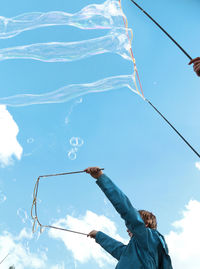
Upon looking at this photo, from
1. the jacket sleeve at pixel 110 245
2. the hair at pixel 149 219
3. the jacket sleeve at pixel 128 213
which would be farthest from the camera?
the jacket sleeve at pixel 110 245

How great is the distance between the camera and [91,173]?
3689mm

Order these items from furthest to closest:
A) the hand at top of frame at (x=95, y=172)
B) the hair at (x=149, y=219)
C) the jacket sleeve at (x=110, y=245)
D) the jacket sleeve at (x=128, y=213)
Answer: the jacket sleeve at (x=110, y=245) → the hair at (x=149, y=219) → the hand at top of frame at (x=95, y=172) → the jacket sleeve at (x=128, y=213)

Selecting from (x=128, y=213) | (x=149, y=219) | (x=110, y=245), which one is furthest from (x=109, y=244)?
(x=128, y=213)

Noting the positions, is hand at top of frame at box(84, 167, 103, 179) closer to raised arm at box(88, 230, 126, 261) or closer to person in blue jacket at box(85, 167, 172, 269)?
person in blue jacket at box(85, 167, 172, 269)

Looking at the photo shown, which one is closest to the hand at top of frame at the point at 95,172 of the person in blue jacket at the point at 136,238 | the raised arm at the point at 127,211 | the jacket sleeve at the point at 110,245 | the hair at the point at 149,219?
the person in blue jacket at the point at 136,238

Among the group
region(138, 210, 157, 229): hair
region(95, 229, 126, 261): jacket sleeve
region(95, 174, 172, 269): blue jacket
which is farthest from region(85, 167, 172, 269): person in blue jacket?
region(95, 229, 126, 261): jacket sleeve

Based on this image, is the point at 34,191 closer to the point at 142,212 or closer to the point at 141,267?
the point at 142,212

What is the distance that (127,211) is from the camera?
335 centimetres

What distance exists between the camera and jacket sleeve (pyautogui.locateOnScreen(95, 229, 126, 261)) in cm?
466

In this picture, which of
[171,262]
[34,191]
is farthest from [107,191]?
[34,191]

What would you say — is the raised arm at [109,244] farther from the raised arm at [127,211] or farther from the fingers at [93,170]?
the fingers at [93,170]

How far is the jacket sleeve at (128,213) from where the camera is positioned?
132 inches

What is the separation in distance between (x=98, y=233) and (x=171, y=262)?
197 cm

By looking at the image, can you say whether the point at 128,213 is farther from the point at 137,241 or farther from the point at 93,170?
the point at 93,170
